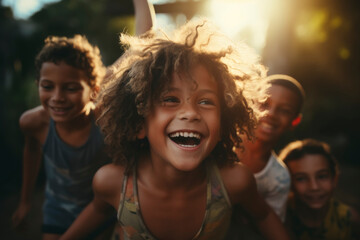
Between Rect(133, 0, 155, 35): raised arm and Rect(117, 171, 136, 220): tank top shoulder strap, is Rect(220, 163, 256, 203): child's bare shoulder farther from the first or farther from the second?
Rect(133, 0, 155, 35): raised arm

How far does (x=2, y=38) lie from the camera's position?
8516mm

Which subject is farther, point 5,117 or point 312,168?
point 5,117

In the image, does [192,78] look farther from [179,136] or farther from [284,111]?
[284,111]

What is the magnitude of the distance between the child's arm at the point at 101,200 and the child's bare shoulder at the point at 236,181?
2.00ft

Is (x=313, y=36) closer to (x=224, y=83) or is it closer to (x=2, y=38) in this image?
(x=224, y=83)

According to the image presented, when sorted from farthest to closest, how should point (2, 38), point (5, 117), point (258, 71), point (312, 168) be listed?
1. point (2, 38)
2. point (5, 117)
3. point (312, 168)
4. point (258, 71)

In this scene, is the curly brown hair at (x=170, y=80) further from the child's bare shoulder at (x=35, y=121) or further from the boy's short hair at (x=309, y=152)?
the boy's short hair at (x=309, y=152)

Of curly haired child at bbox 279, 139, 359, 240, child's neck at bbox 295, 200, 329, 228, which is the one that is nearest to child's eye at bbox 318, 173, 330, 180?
curly haired child at bbox 279, 139, 359, 240

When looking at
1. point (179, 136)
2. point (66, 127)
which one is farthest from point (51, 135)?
point (179, 136)

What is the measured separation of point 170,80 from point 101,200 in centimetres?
86

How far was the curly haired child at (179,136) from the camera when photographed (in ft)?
4.80

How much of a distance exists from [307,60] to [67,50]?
20.0 feet

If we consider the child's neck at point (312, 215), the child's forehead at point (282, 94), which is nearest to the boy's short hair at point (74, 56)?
the child's forehead at point (282, 94)

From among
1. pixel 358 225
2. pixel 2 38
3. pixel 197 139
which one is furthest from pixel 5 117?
pixel 358 225
